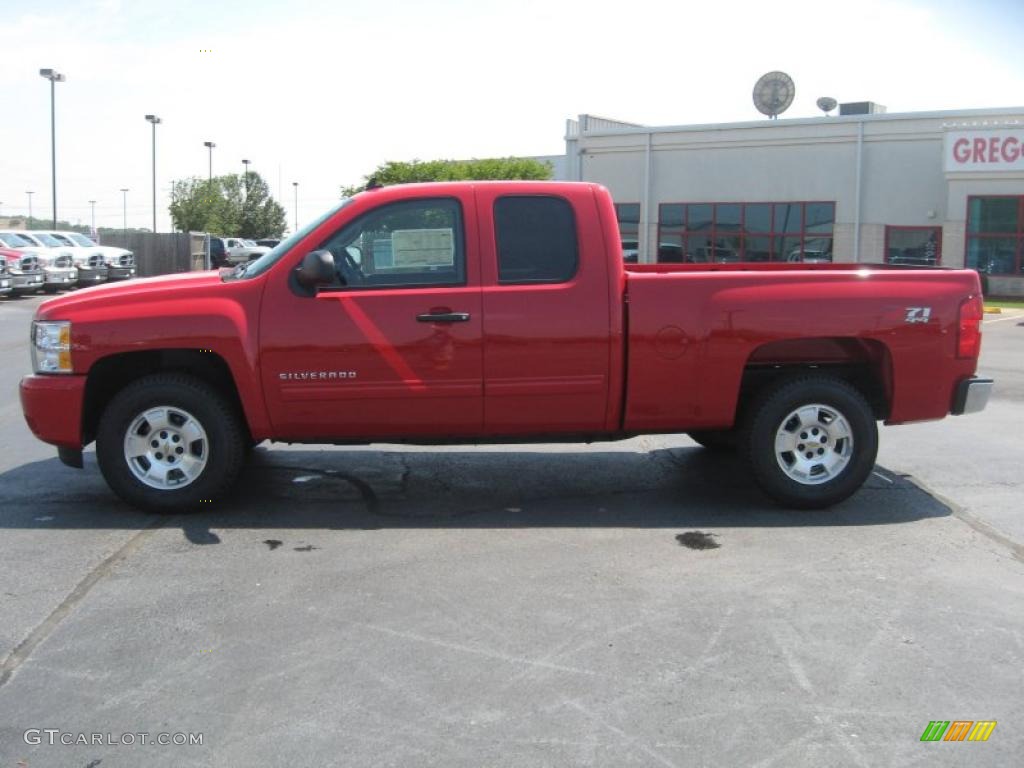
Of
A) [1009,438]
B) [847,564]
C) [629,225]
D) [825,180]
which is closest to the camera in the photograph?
[847,564]

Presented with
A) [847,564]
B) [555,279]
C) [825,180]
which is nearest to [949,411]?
[847,564]

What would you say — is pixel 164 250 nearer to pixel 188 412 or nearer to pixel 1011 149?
pixel 1011 149

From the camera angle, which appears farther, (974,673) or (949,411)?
(949,411)

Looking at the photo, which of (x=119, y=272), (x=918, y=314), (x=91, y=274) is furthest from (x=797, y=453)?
(x=119, y=272)

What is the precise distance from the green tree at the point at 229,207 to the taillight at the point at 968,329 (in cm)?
6997

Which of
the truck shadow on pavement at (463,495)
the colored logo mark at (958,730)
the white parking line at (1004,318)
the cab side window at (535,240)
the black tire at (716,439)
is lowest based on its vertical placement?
the colored logo mark at (958,730)

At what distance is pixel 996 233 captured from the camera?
31.6 metres

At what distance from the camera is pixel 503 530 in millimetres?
6312

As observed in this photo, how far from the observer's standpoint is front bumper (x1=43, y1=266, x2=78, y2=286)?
97.8 feet

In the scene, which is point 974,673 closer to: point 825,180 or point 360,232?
point 360,232

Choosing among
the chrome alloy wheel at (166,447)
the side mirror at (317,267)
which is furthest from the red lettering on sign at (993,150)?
the chrome alloy wheel at (166,447)

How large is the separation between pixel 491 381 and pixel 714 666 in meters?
2.58

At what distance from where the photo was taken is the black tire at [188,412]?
6414 mm

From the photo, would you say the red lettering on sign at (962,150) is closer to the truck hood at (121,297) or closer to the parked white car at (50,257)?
the parked white car at (50,257)
